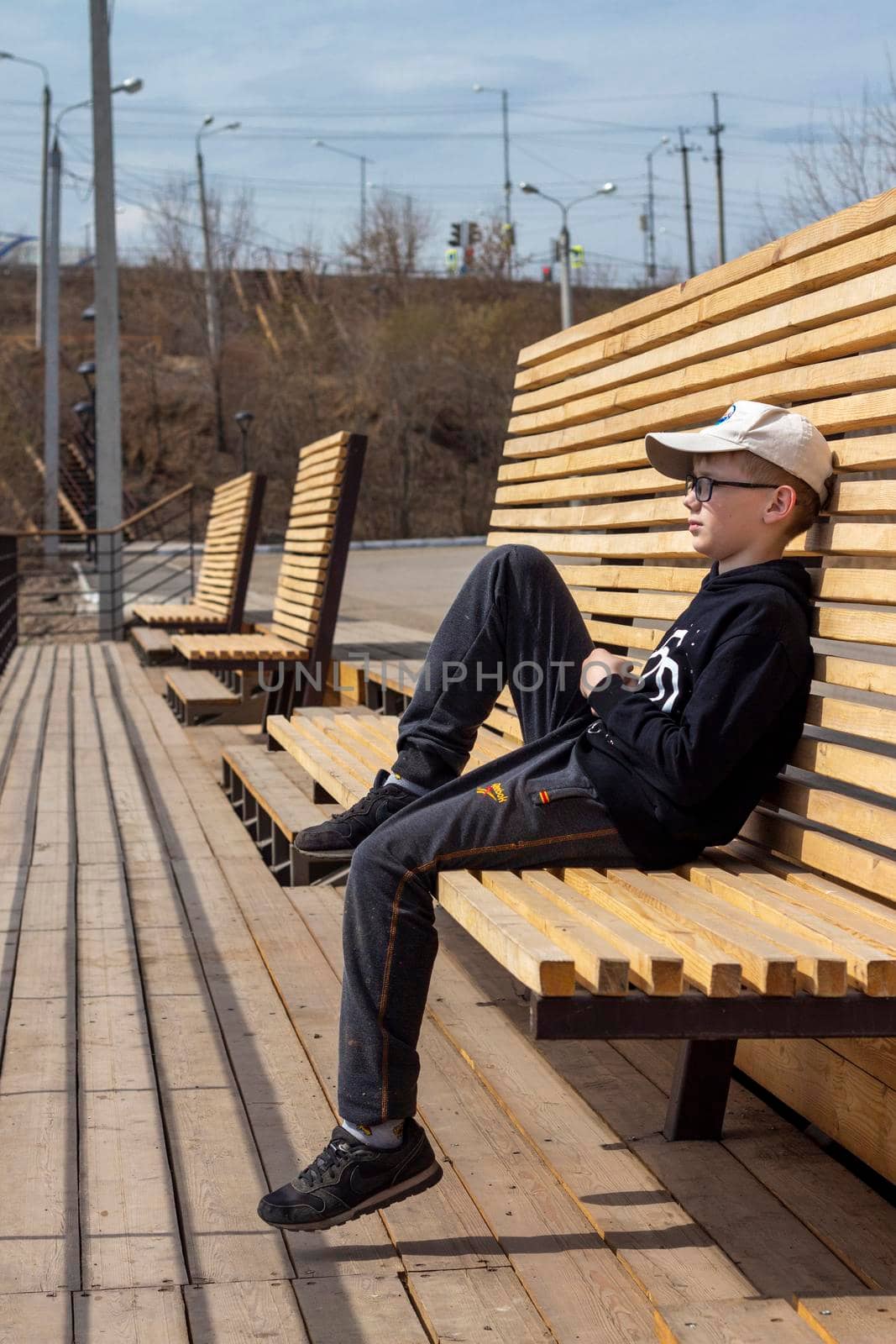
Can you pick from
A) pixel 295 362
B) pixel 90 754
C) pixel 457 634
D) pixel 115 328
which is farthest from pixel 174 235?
pixel 457 634

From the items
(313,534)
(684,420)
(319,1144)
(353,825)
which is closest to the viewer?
(319,1144)

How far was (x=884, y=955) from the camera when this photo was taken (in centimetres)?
198

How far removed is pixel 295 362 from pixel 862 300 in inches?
1994

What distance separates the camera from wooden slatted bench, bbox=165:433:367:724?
6.84 metres

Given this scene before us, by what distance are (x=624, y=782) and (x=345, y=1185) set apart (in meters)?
0.76

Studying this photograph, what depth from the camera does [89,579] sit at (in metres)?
25.2

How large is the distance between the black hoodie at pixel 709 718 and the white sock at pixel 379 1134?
60cm

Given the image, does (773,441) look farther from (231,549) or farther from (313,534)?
(231,549)

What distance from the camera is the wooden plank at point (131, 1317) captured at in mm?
2004

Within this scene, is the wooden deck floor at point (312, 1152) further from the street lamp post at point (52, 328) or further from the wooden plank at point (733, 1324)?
the street lamp post at point (52, 328)

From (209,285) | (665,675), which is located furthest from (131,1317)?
(209,285)

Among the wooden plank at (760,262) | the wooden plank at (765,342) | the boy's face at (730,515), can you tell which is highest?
the wooden plank at (760,262)

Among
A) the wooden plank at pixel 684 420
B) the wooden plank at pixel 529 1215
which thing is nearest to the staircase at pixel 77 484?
the wooden plank at pixel 684 420

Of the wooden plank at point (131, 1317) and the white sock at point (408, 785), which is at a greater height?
the white sock at point (408, 785)
